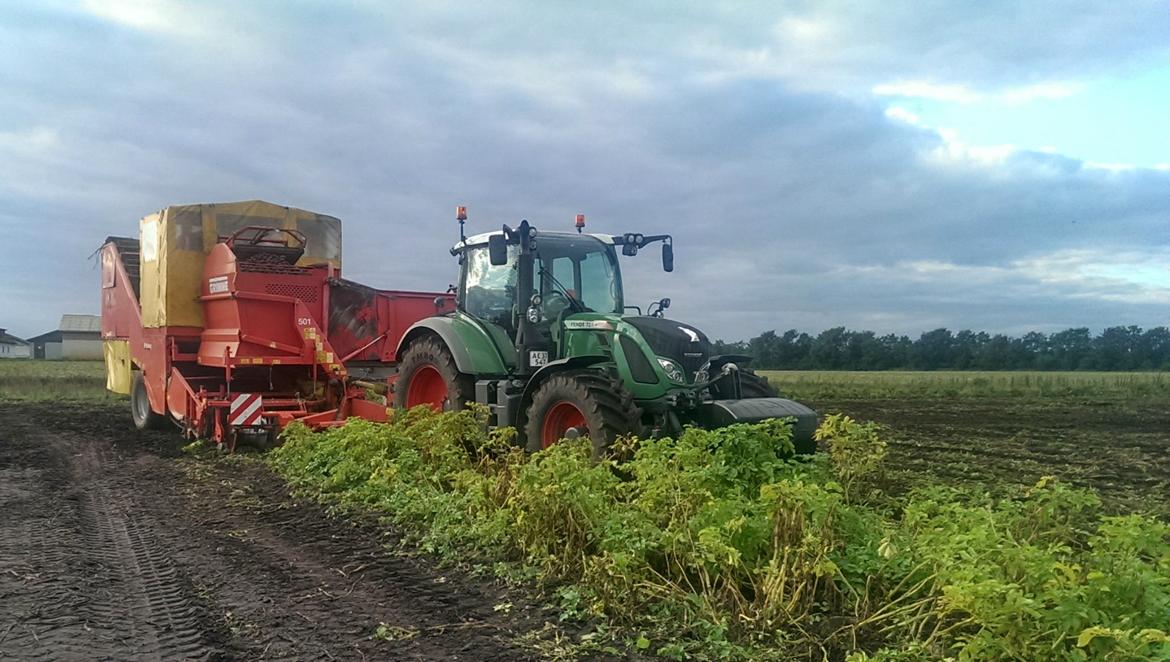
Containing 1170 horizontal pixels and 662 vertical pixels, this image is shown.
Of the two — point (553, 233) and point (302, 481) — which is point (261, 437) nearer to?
point (302, 481)

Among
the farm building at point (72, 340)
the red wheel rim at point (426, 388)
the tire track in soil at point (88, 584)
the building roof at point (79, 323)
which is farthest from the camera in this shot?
the building roof at point (79, 323)

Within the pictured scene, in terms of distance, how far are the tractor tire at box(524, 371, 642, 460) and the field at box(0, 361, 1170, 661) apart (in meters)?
0.57

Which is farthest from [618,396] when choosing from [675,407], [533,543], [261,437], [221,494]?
[261,437]

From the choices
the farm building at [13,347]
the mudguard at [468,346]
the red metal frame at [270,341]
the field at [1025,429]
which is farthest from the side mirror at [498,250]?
the farm building at [13,347]

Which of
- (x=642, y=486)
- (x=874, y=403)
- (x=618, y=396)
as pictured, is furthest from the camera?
(x=874, y=403)

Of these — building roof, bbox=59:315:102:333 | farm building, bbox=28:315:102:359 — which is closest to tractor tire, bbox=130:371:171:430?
farm building, bbox=28:315:102:359

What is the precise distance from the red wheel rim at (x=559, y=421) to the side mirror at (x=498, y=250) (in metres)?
1.49

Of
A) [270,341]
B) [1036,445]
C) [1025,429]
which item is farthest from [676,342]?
[1025,429]

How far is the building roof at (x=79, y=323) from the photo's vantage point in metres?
72.8

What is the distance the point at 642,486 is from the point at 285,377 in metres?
7.41

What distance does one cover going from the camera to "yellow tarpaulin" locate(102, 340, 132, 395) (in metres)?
12.4

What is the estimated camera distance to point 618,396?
6.56 m

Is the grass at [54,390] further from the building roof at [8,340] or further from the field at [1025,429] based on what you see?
the building roof at [8,340]

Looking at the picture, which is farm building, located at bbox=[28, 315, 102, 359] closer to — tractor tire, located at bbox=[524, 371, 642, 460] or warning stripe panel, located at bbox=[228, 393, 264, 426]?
warning stripe panel, located at bbox=[228, 393, 264, 426]
